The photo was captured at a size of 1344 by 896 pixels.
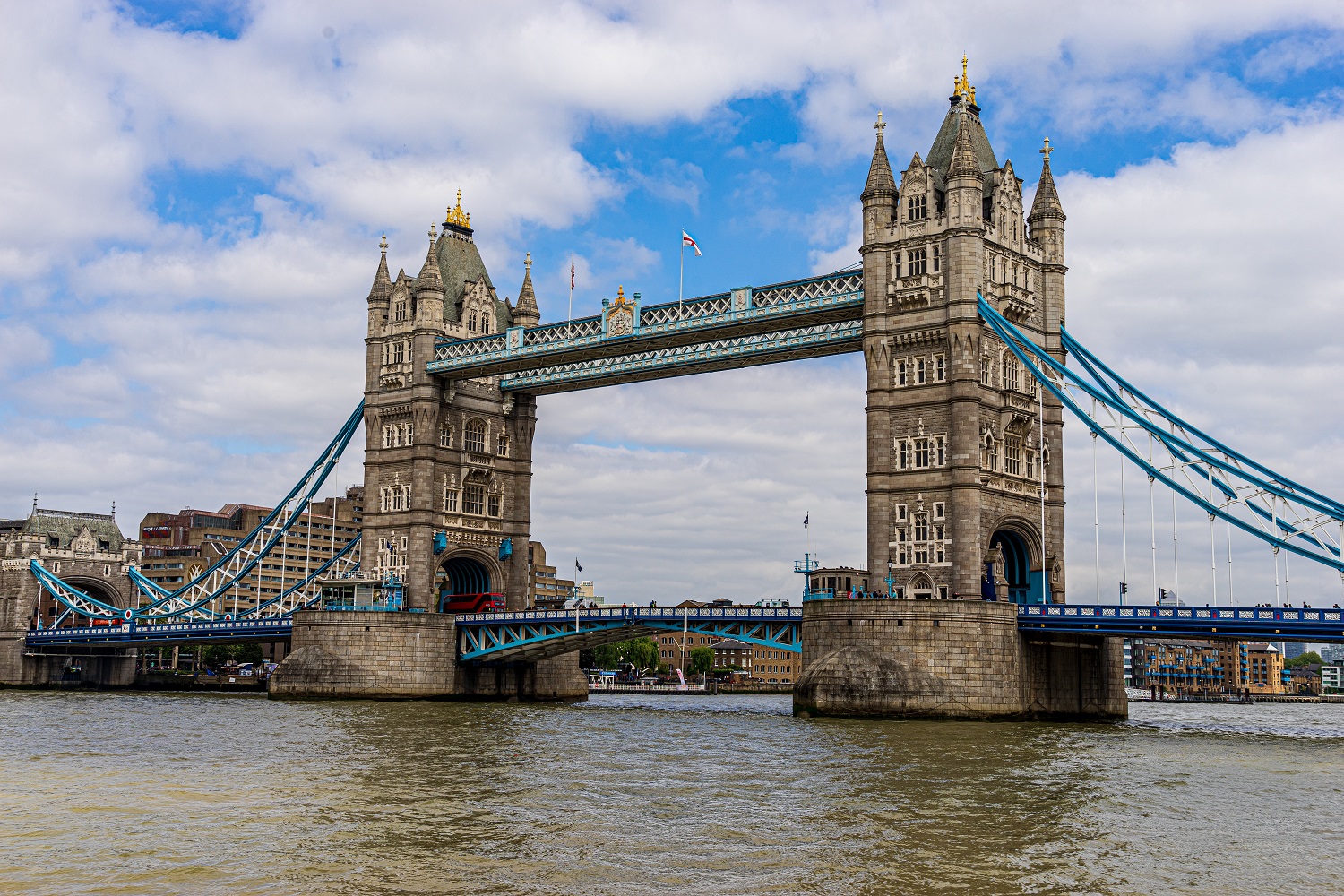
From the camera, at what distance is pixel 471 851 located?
79.3ft

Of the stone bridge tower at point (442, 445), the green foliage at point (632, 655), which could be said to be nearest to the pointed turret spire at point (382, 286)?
the stone bridge tower at point (442, 445)

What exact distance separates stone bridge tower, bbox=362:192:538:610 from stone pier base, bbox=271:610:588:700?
456cm

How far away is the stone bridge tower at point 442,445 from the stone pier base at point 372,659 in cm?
456

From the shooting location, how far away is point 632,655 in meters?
160

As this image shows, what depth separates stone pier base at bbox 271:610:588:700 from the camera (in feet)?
256

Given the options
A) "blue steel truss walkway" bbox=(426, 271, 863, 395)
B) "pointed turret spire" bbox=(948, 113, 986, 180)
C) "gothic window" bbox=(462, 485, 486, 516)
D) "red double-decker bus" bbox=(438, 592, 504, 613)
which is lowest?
"red double-decker bus" bbox=(438, 592, 504, 613)

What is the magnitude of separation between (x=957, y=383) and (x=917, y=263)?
6.68m

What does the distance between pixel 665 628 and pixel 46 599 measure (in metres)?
69.2

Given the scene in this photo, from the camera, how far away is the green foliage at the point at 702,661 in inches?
6353

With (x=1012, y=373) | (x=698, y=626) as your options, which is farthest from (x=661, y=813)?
(x=1012, y=373)

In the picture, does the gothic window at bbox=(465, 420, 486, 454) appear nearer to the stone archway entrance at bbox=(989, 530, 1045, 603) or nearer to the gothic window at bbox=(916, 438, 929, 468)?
the gothic window at bbox=(916, 438, 929, 468)

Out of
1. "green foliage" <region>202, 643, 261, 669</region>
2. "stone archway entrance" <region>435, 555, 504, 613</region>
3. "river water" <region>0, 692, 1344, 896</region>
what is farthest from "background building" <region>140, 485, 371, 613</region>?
"river water" <region>0, 692, 1344, 896</region>

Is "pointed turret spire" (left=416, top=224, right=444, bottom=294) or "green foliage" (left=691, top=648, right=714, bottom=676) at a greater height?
"pointed turret spire" (left=416, top=224, right=444, bottom=294)

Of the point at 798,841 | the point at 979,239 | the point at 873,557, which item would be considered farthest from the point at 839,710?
the point at 798,841
